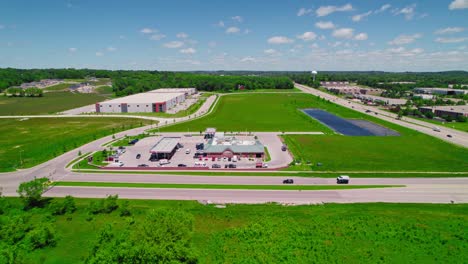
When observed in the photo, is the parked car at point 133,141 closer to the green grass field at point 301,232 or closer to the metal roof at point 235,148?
the metal roof at point 235,148

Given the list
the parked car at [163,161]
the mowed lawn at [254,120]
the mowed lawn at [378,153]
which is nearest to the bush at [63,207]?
the parked car at [163,161]

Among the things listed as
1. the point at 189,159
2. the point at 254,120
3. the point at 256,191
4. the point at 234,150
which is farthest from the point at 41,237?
the point at 254,120

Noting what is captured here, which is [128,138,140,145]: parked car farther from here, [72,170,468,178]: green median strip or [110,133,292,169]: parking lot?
[72,170,468,178]: green median strip

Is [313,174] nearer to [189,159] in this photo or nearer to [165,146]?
[189,159]

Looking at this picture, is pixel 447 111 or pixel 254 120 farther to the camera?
pixel 447 111

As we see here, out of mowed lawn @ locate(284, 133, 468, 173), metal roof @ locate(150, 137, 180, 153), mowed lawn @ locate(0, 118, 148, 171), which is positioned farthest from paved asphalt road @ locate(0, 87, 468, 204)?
mowed lawn @ locate(0, 118, 148, 171)

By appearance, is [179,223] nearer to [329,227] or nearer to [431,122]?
[329,227]
